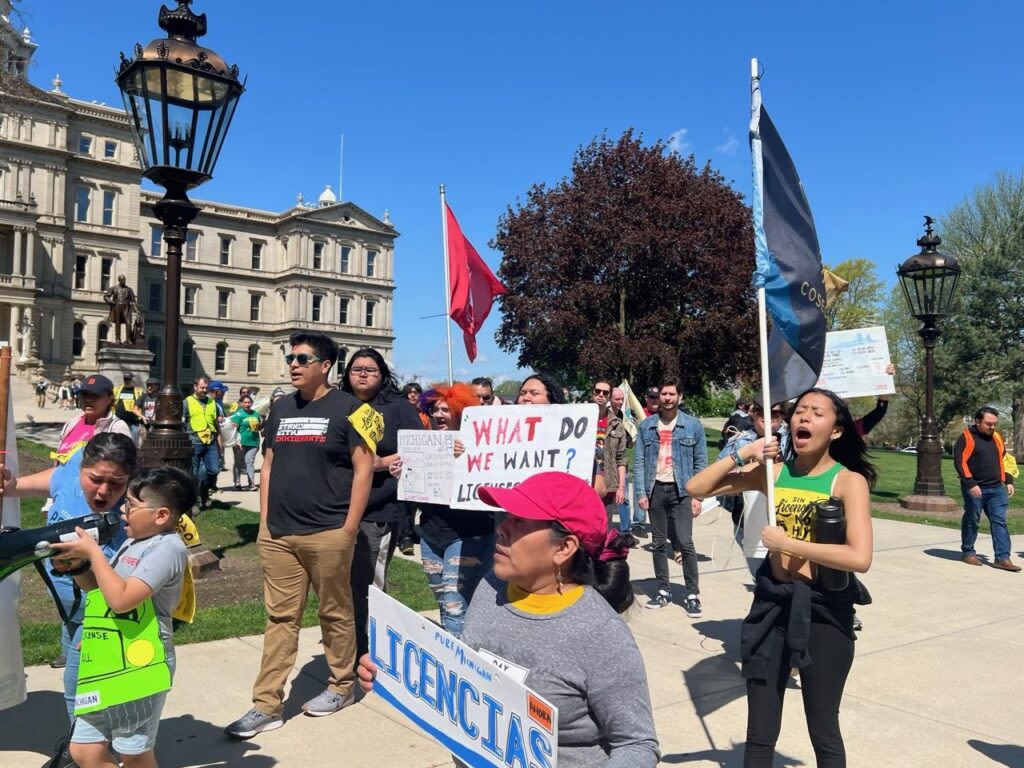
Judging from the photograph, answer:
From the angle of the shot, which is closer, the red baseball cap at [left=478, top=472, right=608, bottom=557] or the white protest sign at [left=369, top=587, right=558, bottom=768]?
the white protest sign at [left=369, top=587, right=558, bottom=768]

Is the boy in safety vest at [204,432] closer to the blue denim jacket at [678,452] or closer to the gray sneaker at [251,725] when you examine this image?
the blue denim jacket at [678,452]

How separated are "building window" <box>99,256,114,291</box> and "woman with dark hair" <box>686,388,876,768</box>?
73.8 meters

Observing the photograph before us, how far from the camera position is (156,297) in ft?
251

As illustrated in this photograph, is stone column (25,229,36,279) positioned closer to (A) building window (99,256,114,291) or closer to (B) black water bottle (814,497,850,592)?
(A) building window (99,256,114,291)

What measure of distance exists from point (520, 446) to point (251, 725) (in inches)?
84.9

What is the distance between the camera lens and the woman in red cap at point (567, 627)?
7.04 feet

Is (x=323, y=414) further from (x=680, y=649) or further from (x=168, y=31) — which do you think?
(x=168, y=31)

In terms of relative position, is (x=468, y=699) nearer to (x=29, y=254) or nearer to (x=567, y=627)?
(x=567, y=627)

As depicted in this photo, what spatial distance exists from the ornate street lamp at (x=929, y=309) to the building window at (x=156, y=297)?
71405 mm

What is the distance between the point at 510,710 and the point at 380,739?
280 centimetres

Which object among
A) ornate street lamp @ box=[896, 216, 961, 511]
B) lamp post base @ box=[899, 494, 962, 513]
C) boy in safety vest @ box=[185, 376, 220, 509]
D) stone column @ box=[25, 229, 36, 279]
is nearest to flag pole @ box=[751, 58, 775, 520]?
boy in safety vest @ box=[185, 376, 220, 509]

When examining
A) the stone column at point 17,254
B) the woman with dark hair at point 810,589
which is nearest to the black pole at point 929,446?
the woman with dark hair at point 810,589

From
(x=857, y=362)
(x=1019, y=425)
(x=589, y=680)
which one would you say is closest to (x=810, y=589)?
(x=589, y=680)

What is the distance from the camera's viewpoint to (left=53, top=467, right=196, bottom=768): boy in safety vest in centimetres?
298
